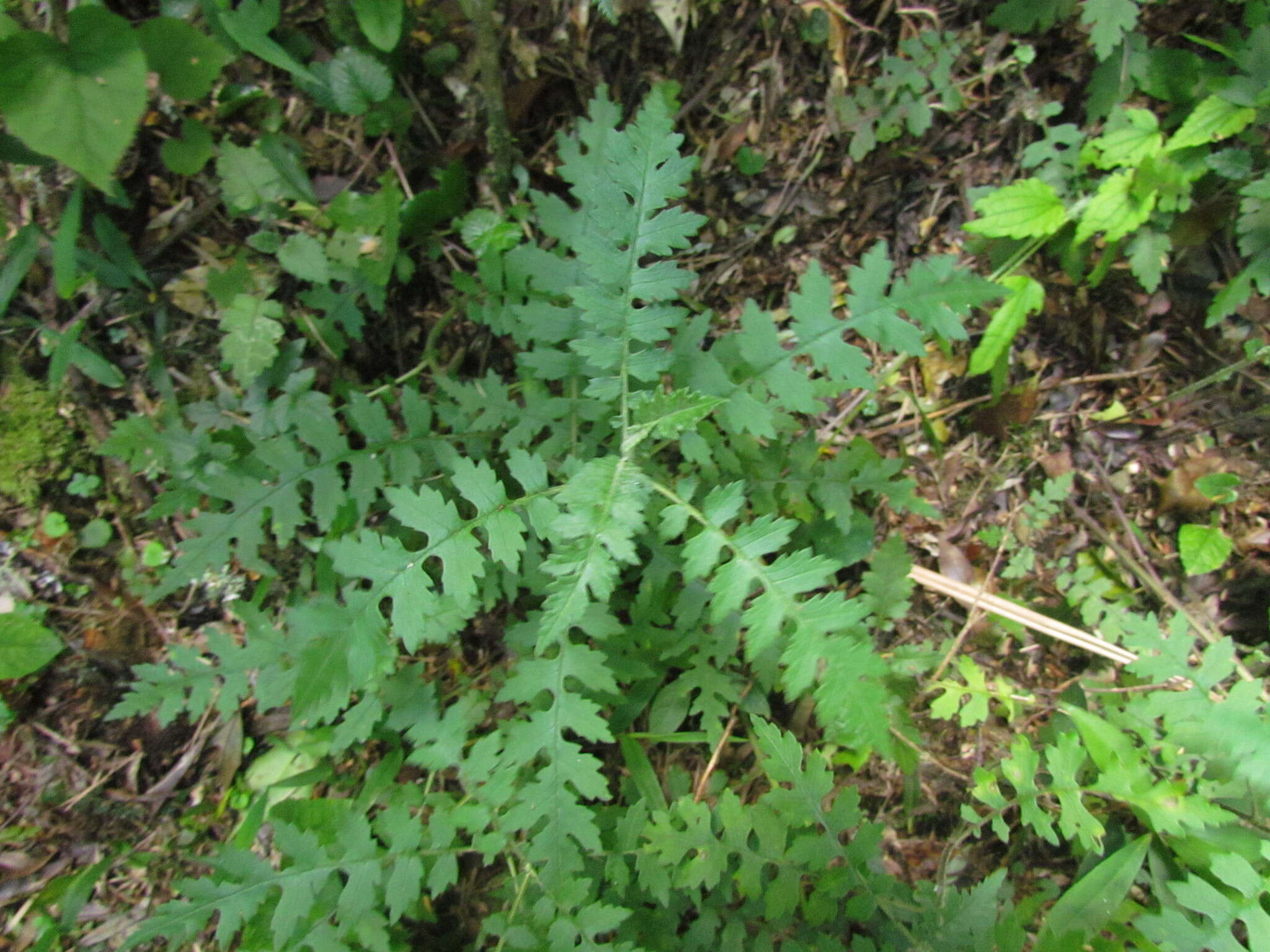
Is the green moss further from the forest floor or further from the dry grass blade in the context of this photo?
the dry grass blade

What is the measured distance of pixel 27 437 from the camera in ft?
9.16

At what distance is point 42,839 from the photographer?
2.74 metres

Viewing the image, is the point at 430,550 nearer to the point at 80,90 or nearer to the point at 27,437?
the point at 80,90

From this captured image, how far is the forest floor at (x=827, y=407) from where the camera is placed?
2764 millimetres

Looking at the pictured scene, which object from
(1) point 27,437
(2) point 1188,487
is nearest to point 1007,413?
(2) point 1188,487

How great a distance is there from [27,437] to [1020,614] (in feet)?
12.4

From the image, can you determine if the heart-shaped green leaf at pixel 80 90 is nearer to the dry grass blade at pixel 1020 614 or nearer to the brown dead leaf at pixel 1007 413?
the dry grass blade at pixel 1020 614

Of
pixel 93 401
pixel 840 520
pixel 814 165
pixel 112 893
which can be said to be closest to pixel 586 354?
pixel 840 520

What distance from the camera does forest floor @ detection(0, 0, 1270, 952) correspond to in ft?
9.07

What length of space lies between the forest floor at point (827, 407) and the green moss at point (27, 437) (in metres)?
0.06

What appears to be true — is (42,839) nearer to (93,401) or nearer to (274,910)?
A: (274,910)

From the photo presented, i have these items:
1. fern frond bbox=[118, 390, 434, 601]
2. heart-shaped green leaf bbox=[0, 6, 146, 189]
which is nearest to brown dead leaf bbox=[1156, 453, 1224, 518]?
fern frond bbox=[118, 390, 434, 601]

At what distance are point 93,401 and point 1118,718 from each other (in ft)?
12.8

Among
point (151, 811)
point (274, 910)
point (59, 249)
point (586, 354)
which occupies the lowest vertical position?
point (151, 811)
